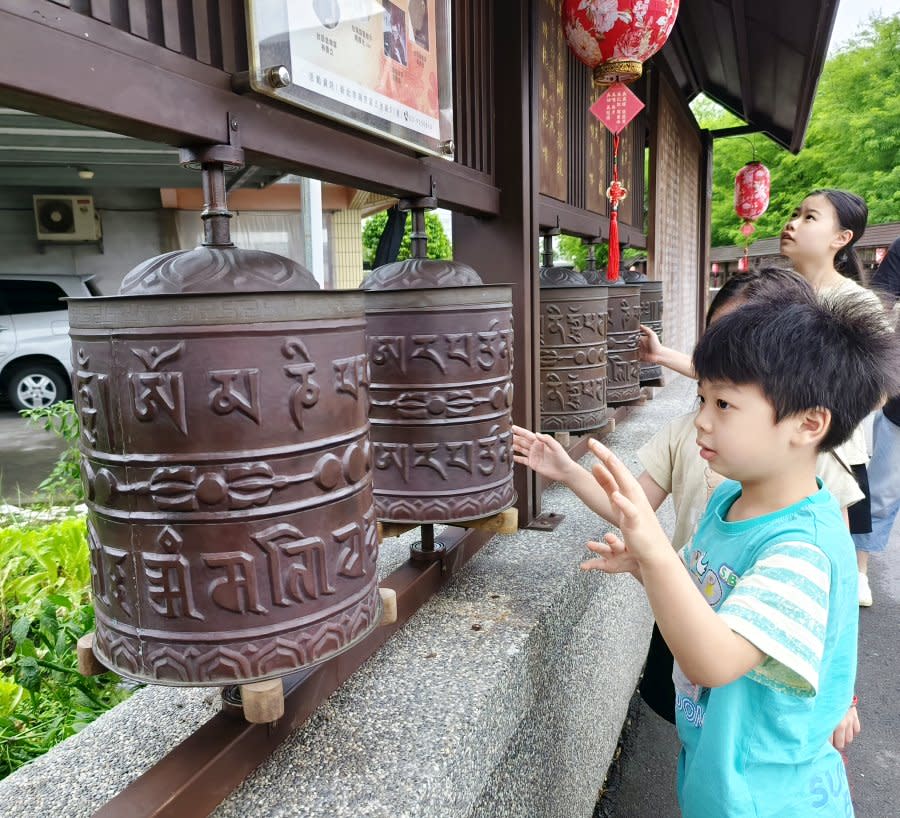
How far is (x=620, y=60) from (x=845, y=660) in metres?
2.60

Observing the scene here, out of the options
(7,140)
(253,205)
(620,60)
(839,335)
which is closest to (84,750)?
(839,335)

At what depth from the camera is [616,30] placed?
2957mm

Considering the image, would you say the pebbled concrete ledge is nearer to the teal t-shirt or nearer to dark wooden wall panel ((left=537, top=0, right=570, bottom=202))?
the teal t-shirt

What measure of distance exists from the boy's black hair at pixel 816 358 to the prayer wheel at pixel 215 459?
72 centimetres

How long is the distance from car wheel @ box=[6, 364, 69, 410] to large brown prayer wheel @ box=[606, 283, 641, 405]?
7.34m

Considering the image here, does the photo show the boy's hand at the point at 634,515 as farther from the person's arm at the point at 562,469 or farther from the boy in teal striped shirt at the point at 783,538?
the person's arm at the point at 562,469

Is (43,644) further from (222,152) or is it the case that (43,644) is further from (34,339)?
(34,339)

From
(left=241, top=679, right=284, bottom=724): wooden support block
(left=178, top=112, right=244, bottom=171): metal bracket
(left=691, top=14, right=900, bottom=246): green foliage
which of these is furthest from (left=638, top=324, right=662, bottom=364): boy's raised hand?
(left=691, top=14, right=900, bottom=246): green foliage

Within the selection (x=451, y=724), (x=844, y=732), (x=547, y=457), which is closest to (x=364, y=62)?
(x=547, y=457)

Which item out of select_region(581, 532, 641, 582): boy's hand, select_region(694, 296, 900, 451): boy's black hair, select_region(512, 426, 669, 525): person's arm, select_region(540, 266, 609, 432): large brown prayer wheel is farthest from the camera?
select_region(540, 266, 609, 432): large brown prayer wheel

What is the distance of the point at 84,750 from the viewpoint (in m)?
1.71

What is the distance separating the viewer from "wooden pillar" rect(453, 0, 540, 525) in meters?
2.76

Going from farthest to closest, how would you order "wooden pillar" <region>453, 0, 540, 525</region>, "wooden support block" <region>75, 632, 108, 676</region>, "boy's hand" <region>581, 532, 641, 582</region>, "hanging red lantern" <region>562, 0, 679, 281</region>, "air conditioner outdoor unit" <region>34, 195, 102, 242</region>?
"air conditioner outdoor unit" <region>34, 195, 102, 242</region> < "hanging red lantern" <region>562, 0, 679, 281</region> < "wooden pillar" <region>453, 0, 540, 525</region> < "wooden support block" <region>75, 632, 108, 676</region> < "boy's hand" <region>581, 532, 641, 582</region>

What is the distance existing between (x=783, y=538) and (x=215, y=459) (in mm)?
1002
